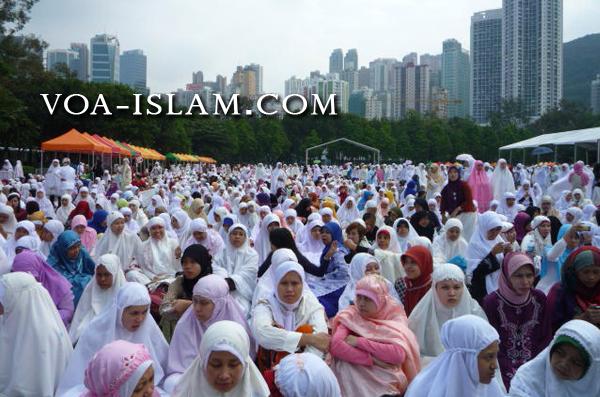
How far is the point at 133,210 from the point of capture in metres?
10.7

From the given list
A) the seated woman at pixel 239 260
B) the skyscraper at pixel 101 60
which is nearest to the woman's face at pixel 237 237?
the seated woman at pixel 239 260

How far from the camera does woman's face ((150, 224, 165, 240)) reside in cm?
705

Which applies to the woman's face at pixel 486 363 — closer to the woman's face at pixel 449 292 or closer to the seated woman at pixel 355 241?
the woman's face at pixel 449 292

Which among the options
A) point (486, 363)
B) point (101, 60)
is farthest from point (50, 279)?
point (101, 60)

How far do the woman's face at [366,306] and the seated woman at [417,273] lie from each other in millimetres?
1209

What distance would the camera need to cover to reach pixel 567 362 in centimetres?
257

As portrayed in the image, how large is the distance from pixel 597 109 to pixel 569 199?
99195 millimetres

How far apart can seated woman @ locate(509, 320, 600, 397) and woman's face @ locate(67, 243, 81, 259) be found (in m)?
3.87

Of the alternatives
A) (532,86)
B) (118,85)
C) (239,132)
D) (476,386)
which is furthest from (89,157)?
(532,86)

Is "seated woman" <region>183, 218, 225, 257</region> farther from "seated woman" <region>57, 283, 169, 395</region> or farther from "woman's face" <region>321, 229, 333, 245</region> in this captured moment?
"seated woman" <region>57, 283, 169, 395</region>

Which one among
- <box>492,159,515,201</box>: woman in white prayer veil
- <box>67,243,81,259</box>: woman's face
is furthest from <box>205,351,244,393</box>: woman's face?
<box>492,159,515,201</box>: woman in white prayer veil

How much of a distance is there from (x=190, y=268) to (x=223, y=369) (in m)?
1.98

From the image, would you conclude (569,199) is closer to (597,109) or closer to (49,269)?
(49,269)

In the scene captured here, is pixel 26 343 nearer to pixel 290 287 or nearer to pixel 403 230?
pixel 290 287
